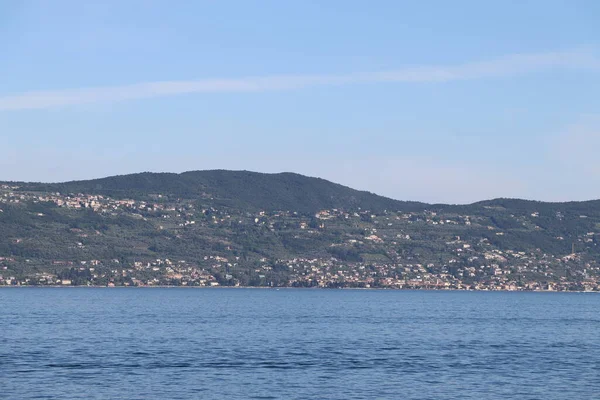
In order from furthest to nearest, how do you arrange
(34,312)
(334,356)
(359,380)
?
(34,312)
(334,356)
(359,380)

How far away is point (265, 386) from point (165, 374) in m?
9.67

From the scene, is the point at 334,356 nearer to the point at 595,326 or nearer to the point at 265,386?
the point at 265,386

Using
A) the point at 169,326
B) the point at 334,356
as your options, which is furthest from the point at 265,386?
the point at 169,326

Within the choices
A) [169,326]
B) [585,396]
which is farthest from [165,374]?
[169,326]

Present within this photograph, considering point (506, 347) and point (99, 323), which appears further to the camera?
point (99, 323)

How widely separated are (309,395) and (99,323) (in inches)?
2881

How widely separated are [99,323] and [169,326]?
448 inches

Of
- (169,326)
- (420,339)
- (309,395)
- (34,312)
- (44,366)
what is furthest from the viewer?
(34,312)

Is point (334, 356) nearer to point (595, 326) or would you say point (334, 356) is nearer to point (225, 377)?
point (225, 377)

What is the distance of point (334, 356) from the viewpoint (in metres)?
92.2

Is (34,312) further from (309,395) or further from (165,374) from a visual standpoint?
(309,395)

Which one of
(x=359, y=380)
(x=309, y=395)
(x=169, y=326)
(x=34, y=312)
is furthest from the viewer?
(x=34, y=312)

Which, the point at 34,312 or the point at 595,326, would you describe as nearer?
the point at 595,326

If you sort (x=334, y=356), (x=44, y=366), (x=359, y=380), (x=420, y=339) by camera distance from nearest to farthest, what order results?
(x=359, y=380) → (x=44, y=366) → (x=334, y=356) → (x=420, y=339)
